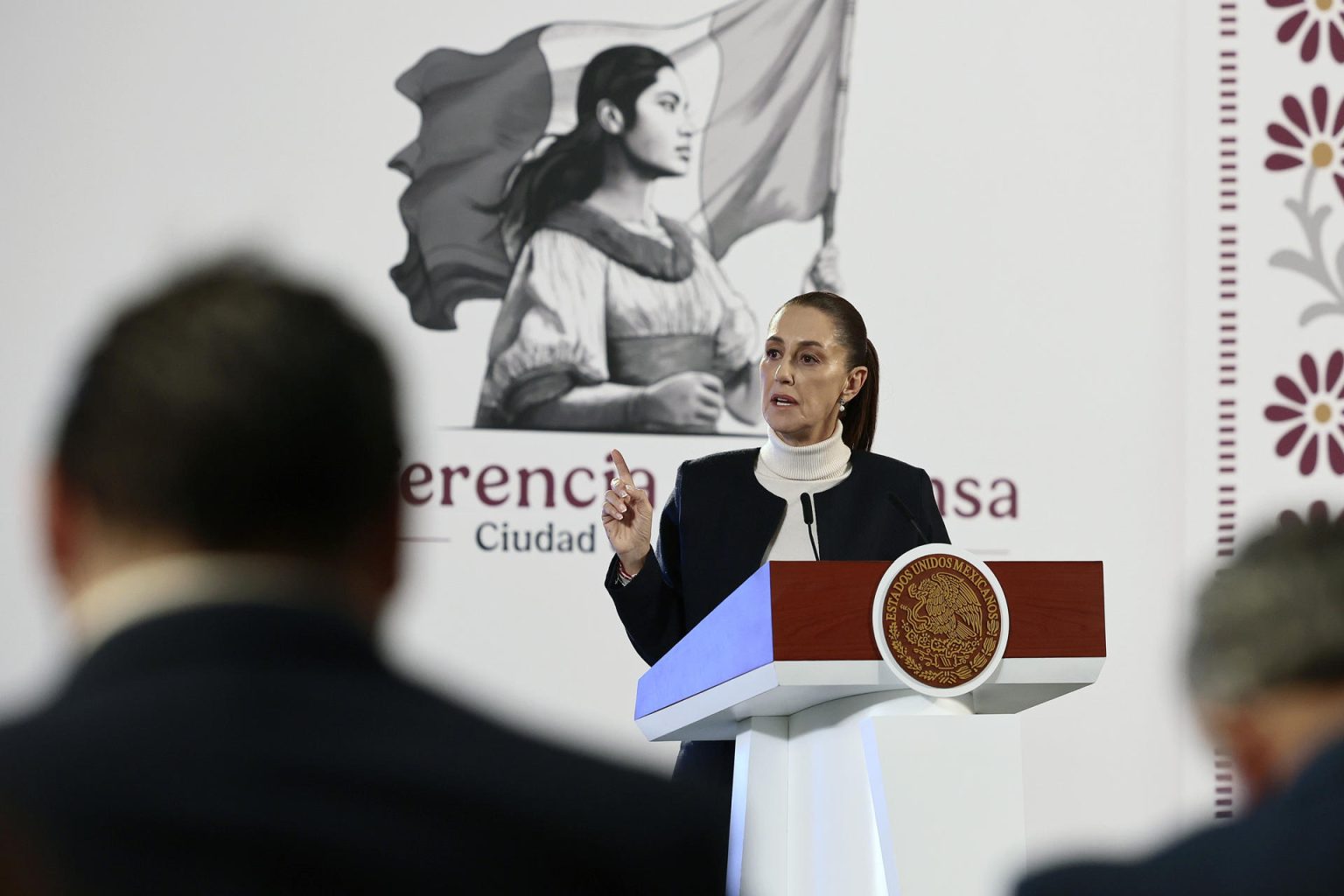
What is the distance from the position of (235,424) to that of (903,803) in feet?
4.90

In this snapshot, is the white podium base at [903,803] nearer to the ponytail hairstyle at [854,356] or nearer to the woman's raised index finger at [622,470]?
the woman's raised index finger at [622,470]

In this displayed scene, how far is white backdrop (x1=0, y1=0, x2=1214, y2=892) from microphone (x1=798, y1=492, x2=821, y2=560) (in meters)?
1.88

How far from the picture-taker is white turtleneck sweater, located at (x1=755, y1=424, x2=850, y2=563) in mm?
3248

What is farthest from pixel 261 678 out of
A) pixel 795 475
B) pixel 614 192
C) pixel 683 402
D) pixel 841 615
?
pixel 614 192

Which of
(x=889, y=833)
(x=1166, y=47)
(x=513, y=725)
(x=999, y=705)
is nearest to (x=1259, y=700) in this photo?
(x=513, y=725)

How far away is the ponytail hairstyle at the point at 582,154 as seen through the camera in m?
5.26

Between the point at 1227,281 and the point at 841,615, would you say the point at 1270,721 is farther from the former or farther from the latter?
the point at 1227,281

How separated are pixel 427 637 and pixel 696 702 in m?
2.67

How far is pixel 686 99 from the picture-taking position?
17.4 feet

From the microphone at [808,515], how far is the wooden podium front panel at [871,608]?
0.93 meters

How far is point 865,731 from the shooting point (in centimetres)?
219

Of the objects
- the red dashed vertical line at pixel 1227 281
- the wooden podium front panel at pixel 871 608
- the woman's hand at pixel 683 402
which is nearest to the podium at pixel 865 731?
the wooden podium front panel at pixel 871 608

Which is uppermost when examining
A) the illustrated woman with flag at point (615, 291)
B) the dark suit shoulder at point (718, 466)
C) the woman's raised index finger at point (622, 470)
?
the illustrated woman with flag at point (615, 291)

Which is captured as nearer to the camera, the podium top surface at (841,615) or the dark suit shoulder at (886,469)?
the podium top surface at (841,615)
